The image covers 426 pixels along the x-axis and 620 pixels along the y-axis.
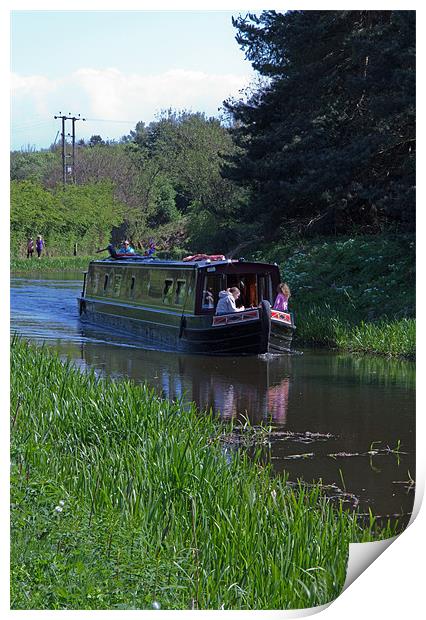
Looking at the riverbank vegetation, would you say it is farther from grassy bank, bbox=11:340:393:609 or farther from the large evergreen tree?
grassy bank, bbox=11:340:393:609

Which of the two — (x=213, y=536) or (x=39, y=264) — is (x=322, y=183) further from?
(x=213, y=536)

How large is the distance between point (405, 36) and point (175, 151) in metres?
1.85

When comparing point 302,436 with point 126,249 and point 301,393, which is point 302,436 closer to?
point 301,393

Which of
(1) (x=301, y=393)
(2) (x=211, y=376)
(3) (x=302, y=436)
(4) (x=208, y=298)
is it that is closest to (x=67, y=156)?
(3) (x=302, y=436)

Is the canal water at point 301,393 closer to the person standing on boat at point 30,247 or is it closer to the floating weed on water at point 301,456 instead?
the floating weed on water at point 301,456

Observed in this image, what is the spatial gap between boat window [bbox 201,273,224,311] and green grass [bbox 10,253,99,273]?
139 inches

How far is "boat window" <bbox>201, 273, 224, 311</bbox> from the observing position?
1348 cm

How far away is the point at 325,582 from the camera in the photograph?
4.49 metres

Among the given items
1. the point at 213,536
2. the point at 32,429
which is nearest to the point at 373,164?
the point at 32,429

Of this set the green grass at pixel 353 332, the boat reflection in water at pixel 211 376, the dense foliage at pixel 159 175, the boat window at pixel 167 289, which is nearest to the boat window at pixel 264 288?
the green grass at pixel 353 332

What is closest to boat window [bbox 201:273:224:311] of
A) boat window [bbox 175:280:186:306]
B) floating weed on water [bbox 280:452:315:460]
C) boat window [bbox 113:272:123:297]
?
boat window [bbox 175:280:186:306]

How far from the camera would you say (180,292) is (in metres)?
13.8

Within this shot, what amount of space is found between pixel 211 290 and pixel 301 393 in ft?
12.9

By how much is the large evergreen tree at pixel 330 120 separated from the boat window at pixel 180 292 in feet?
16.8
